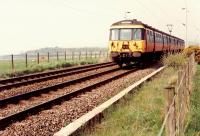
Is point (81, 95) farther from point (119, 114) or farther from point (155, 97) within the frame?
point (119, 114)

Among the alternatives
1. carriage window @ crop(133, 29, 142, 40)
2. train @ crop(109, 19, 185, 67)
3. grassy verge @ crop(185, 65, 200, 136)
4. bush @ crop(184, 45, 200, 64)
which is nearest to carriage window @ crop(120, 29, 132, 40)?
train @ crop(109, 19, 185, 67)

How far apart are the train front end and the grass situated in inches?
641

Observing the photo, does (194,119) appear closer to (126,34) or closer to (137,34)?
(137,34)

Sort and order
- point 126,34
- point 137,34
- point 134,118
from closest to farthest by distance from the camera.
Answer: point 134,118 < point 137,34 < point 126,34

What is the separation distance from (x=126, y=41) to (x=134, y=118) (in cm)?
2021

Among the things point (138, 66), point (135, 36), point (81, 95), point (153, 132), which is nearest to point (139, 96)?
point (81, 95)

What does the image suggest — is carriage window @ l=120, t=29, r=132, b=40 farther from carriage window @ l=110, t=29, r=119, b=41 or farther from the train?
carriage window @ l=110, t=29, r=119, b=41

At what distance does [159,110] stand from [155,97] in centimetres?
265

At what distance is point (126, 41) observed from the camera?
30.0 m

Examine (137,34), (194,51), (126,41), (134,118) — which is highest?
(137,34)

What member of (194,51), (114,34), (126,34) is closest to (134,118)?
(126,34)

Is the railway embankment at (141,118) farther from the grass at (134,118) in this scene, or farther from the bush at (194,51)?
the bush at (194,51)

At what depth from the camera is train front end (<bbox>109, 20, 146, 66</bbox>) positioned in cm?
2959

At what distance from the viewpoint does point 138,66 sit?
107ft
